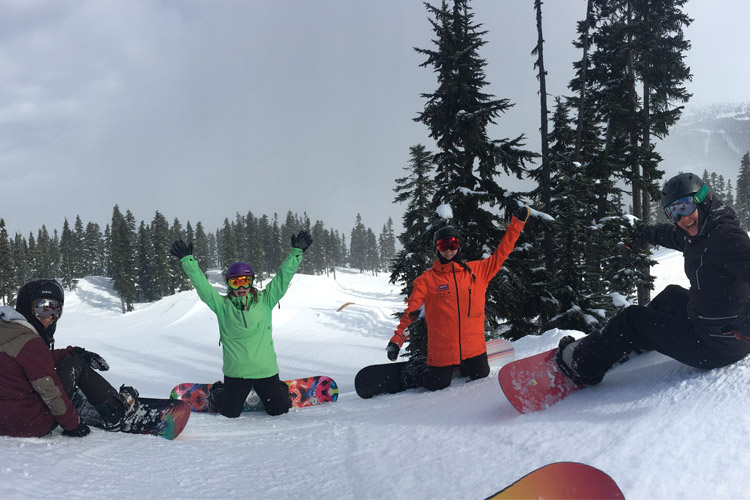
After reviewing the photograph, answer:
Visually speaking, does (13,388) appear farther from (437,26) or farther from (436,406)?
(437,26)

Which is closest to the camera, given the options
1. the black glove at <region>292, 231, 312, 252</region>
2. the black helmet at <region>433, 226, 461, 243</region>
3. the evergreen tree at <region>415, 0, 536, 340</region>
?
the black helmet at <region>433, 226, 461, 243</region>

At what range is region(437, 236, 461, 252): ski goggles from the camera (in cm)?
471

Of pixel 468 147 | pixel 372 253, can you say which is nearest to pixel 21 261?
pixel 372 253

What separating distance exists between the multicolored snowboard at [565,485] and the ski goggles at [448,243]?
315cm

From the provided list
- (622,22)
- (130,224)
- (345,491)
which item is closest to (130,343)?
(345,491)

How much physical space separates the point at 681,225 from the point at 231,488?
3474mm

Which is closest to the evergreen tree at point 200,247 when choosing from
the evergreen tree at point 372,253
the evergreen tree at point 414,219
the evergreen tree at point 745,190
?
the evergreen tree at point 372,253

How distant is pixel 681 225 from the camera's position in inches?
111

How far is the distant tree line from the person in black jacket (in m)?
46.1

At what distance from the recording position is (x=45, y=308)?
3402 millimetres

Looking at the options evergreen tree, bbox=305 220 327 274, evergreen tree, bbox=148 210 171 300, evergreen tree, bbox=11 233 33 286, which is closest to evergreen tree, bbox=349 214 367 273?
evergreen tree, bbox=305 220 327 274

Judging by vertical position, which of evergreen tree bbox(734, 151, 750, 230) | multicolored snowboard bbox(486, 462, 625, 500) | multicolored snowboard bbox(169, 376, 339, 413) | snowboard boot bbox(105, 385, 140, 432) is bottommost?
multicolored snowboard bbox(169, 376, 339, 413)

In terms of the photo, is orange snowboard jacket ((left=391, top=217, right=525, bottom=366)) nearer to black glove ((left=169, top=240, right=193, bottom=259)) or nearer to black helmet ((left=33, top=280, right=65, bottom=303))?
black glove ((left=169, top=240, right=193, bottom=259))

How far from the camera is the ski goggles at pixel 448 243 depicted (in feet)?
15.5
